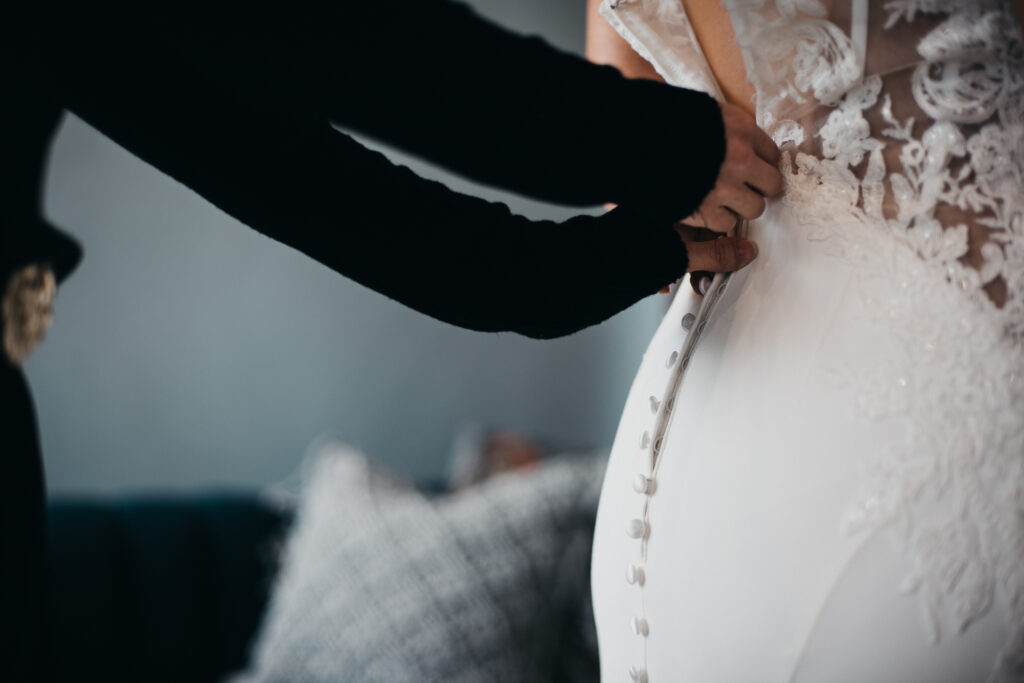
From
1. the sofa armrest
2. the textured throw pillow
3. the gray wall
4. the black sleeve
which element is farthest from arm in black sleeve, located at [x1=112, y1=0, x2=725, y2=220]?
the gray wall

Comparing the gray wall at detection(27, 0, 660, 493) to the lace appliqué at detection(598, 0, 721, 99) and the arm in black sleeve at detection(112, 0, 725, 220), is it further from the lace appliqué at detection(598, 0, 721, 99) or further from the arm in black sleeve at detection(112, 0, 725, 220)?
the arm in black sleeve at detection(112, 0, 725, 220)

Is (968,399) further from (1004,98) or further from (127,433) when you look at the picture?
(127,433)

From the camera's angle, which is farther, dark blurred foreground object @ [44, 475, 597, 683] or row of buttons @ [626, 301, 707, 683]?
dark blurred foreground object @ [44, 475, 597, 683]

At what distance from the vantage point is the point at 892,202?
515 mm

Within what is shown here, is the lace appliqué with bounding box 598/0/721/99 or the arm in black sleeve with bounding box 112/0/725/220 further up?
the lace appliqué with bounding box 598/0/721/99

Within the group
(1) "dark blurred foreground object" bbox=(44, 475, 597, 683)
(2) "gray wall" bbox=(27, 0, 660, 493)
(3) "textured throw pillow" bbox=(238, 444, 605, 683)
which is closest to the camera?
(3) "textured throw pillow" bbox=(238, 444, 605, 683)

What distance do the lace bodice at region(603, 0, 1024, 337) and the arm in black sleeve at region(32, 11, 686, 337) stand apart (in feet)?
0.42

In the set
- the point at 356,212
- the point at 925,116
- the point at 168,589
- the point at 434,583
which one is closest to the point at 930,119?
the point at 925,116

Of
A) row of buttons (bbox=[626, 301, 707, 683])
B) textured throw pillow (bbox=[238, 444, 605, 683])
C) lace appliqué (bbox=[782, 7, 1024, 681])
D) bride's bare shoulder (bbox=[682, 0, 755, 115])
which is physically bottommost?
textured throw pillow (bbox=[238, 444, 605, 683])

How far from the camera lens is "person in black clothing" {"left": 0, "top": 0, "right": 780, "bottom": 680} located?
0.45 meters

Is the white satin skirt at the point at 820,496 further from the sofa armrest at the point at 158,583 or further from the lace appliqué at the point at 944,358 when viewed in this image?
the sofa armrest at the point at 158,583

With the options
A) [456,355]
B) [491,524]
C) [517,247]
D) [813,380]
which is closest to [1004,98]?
[813,380]

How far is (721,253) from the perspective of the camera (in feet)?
1.82

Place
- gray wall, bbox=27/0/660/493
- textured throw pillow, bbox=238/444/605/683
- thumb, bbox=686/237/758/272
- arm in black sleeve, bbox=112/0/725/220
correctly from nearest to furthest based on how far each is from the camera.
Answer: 1. arm in black sleeve, bbox=112/0/725/220
2. thumb, bbox=686/237/758/272
3. textured throw pillow, bbox=238/444/605/683
4. gray wall, bbox=27/0/660/493
